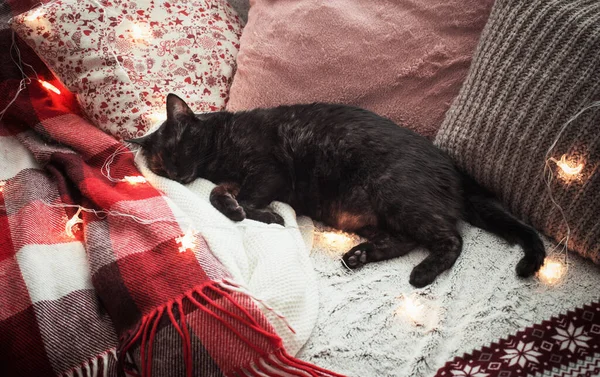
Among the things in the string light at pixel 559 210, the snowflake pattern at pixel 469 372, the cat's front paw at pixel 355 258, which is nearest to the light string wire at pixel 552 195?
the string light at pixel 559 210

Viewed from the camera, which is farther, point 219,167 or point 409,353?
point 219,167

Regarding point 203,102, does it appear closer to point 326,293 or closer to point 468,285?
point 326,293

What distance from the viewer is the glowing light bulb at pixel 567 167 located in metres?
1.08

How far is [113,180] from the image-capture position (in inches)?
57.3

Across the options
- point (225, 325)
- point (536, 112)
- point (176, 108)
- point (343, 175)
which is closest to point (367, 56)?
point (343, 175)

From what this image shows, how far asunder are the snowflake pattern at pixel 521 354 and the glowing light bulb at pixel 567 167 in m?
0.44

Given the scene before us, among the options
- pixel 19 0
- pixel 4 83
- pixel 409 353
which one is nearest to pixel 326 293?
pixel 409 353

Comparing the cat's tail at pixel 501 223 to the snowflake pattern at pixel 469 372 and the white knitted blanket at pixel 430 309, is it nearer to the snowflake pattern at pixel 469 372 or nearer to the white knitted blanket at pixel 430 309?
the white knitted blanket at pixel 430 309

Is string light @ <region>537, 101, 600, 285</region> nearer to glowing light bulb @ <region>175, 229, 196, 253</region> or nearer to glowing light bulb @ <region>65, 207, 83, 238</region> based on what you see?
glowing light bulb @ <region>175, 229, 196, 253</region>

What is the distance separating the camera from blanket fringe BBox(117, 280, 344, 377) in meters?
0.97

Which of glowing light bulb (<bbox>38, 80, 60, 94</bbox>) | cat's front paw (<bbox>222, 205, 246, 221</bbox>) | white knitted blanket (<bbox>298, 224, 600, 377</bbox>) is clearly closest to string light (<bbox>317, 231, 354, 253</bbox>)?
white knitted blanket (<bbox>298, 224, 600, 377</bbox>)

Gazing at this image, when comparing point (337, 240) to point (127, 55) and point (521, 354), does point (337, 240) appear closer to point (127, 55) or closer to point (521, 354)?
point (521, 354)

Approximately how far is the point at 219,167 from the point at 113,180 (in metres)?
0.37

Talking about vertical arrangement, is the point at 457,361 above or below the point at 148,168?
below
